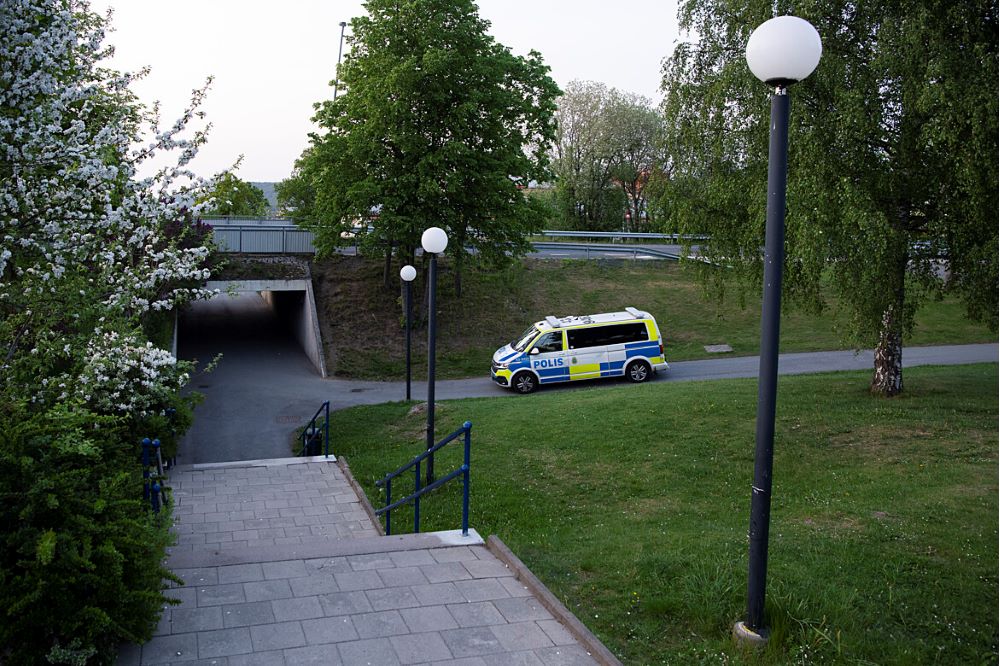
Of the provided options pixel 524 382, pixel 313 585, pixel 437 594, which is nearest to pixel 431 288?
pixel 313 585

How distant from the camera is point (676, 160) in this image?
15367mm

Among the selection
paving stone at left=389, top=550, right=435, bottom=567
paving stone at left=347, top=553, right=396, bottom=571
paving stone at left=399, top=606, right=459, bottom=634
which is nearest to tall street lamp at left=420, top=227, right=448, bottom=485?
paving stone at left=389, top=550, right=435, bottom=567

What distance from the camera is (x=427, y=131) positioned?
24.8 metres

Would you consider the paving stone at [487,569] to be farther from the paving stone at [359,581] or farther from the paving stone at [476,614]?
the paving stone at [359,581]

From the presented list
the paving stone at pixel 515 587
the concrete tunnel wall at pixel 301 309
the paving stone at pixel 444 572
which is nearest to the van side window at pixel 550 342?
the concrete tunnel wall at pixel 301 309

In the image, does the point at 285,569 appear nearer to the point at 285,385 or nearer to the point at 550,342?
the point at 550,342

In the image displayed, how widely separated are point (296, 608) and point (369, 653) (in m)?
0.91

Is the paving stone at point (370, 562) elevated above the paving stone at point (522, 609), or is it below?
above

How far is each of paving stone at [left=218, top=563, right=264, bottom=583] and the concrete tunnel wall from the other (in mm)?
17694

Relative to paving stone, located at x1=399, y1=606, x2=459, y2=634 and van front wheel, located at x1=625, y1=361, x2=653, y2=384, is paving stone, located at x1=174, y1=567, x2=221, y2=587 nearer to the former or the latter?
paving stone, located at x1=399, y1=606, x2=459, y2=634

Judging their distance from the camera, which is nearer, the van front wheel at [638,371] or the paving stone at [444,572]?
the paving stone at [444,572]

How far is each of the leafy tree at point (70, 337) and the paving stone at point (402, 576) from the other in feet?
5.64

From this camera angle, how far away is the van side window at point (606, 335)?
21984 millimetres

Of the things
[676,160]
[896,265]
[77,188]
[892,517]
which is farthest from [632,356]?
[77,188]
